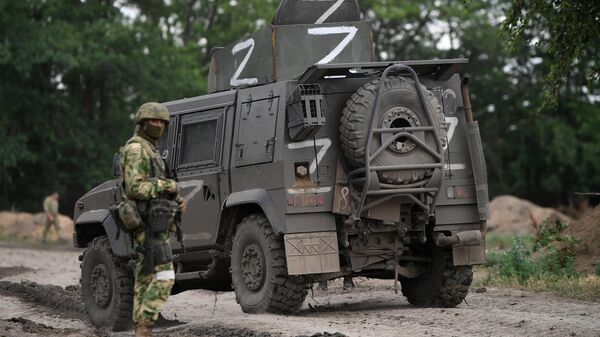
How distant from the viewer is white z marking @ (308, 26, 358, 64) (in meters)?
13.9

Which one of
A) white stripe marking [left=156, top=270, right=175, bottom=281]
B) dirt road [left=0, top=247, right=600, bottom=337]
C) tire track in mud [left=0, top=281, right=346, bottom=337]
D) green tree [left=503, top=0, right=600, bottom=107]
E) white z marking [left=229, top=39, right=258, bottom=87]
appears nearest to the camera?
white stripe marking [left=156, top=270, right=175, bottom=281]

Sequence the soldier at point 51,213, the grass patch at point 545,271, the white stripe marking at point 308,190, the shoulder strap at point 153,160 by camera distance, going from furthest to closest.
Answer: the soldier at point 51,213 < the grass patch at point 545,271 < the white stripe marking at point 308,190 < the shoulder strap at point 153,160

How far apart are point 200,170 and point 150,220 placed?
3679 millimetres

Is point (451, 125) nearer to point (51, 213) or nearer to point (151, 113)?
point (151, 113)

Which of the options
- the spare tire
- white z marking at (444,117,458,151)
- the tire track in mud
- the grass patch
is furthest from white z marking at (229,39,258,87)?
the grass patch

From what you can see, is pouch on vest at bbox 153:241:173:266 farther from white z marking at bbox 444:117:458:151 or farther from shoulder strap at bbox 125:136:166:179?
white z marking at bbox 444:117:458:151

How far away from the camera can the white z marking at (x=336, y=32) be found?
45.6ft

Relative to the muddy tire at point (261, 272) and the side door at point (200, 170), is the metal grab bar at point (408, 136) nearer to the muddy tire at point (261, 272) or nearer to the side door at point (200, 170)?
the muddy tire at point (261, 272)

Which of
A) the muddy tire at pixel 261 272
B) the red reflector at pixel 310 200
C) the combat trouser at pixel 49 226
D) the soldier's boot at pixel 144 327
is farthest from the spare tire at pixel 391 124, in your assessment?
the combat trouser at pixel 49 226

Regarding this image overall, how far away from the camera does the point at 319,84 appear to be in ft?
39.8

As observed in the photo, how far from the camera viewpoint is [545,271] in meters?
16.0

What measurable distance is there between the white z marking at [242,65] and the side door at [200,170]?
819 millimetres

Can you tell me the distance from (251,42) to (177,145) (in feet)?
4.93

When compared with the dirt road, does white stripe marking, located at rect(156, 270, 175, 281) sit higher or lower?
higher
